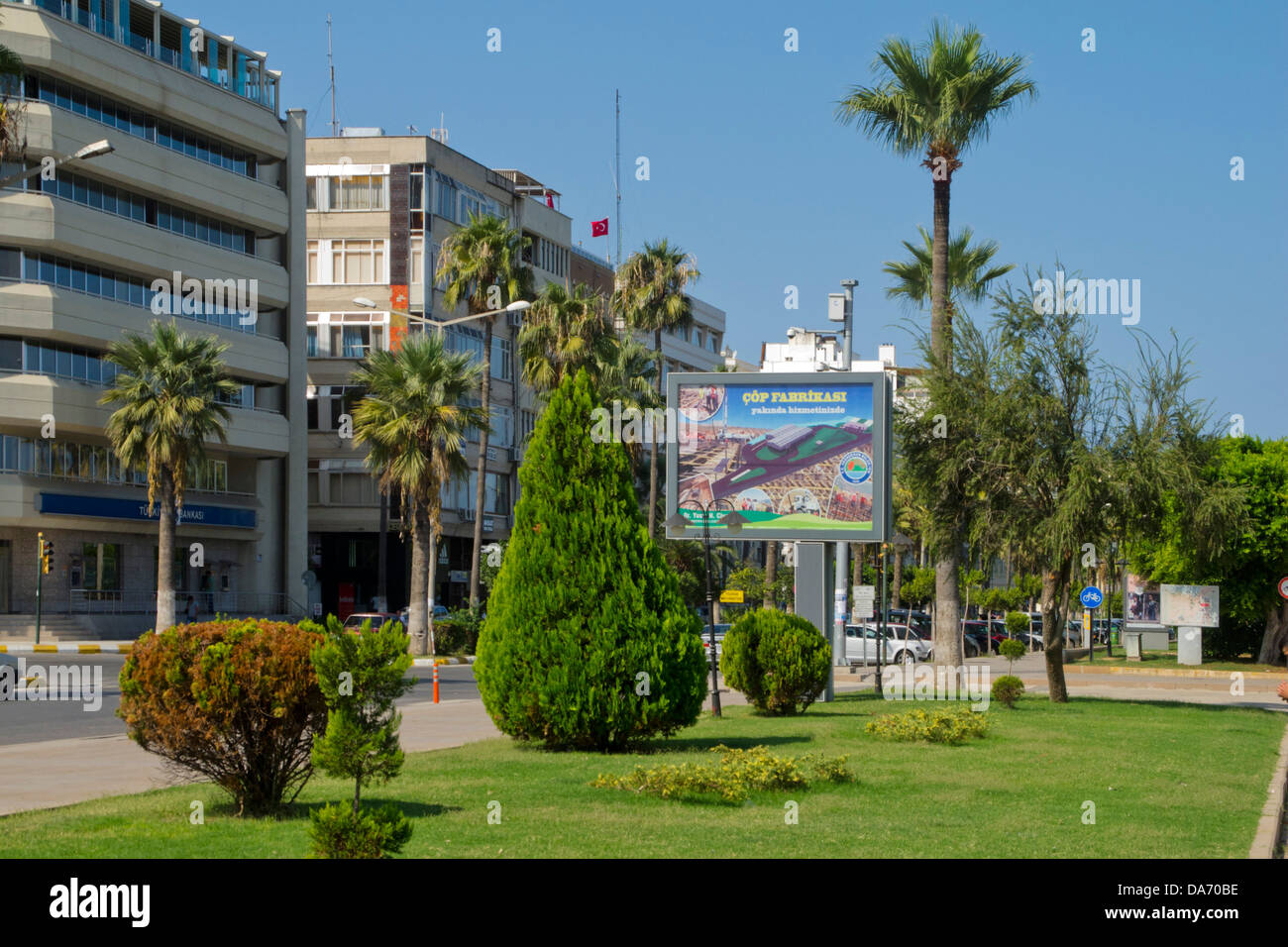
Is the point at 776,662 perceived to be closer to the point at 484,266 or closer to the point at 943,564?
the point at 943,564

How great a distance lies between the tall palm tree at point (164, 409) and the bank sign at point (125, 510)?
3.80 meters

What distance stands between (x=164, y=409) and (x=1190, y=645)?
3336cm

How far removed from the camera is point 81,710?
23.9m

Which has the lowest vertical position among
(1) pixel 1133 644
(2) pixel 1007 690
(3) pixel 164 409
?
(1) pixel 1133 644

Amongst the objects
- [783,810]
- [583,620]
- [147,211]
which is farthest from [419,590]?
[783,810]

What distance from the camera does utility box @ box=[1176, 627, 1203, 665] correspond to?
4469 cm

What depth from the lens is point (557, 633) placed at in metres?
15.0

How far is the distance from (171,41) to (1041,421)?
40.7m

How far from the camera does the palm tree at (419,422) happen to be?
4384 centimetres

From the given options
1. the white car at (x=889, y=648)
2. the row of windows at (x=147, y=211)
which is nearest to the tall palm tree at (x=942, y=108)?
the white car at (x=889, y=648)

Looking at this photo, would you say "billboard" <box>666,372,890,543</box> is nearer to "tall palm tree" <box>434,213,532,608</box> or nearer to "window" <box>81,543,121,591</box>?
"tall palm tree" <box>434,213,532,608</box>

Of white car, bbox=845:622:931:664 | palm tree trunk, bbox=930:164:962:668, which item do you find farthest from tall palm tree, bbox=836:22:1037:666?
white car, bbox=845:622:931:664
